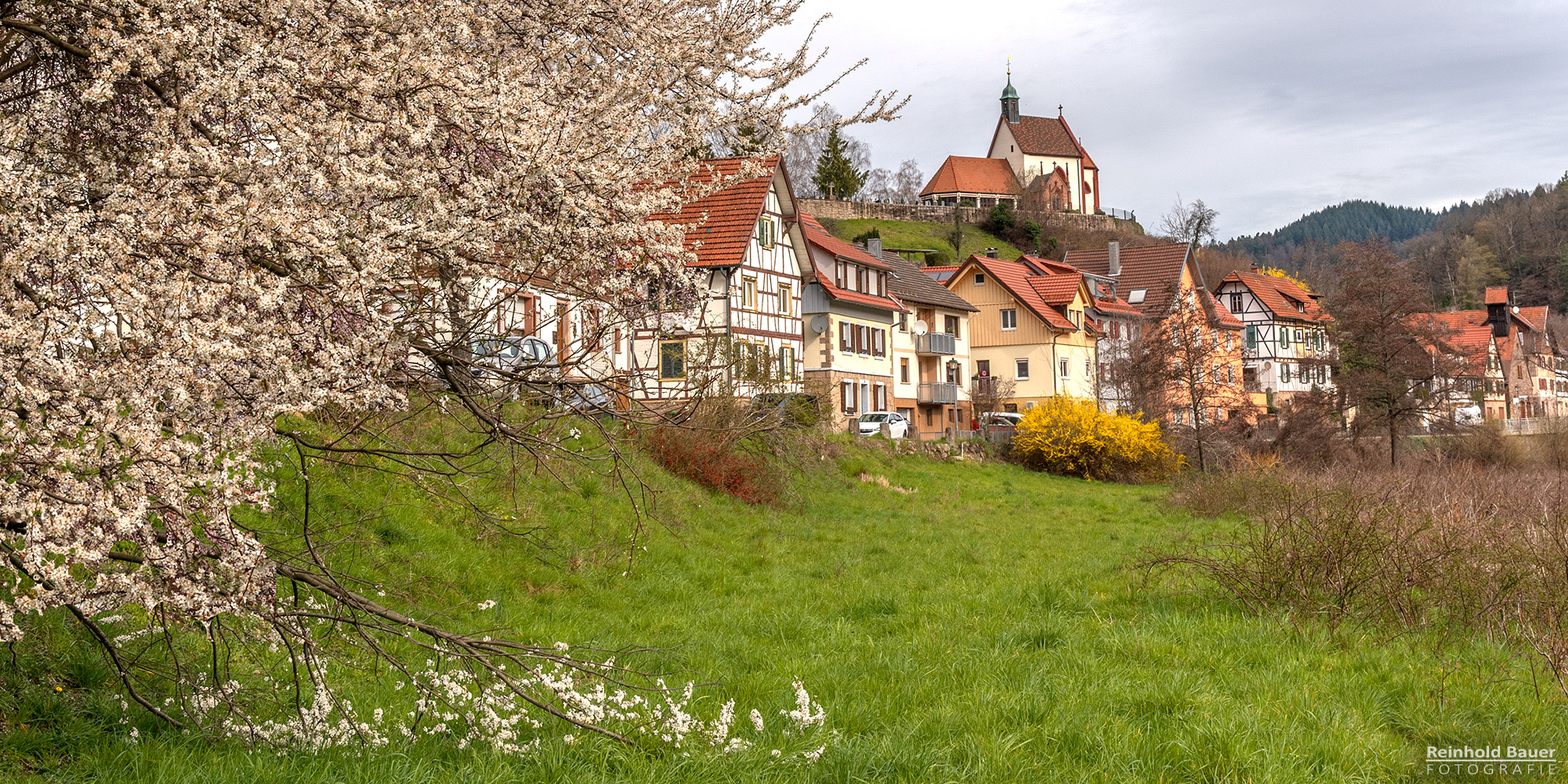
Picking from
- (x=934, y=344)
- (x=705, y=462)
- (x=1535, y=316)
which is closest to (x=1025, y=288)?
(x=934, y=344)

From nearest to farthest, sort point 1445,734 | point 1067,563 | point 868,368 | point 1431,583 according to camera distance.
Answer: point 1445,734 → point 1431,583 → point 1067,563 → point 868,368

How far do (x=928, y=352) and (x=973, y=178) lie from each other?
A: 6721cm

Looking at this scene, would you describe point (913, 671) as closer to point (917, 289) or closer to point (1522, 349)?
point (917, 289)

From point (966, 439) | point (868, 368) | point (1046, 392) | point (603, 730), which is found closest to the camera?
point (603, 730)

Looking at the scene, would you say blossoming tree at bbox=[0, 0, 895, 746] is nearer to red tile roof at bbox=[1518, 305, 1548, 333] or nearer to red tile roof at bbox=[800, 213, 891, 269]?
red tile roof at bbox=[800, 213, 891, 269]

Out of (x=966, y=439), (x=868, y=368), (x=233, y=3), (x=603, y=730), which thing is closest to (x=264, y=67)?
(x=233, y=3)

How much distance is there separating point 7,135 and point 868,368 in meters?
43.1

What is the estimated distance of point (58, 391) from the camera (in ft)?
10.7

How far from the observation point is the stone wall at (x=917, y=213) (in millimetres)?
98375

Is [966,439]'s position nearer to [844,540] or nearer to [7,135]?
[844,540]

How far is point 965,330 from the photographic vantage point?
56656mm

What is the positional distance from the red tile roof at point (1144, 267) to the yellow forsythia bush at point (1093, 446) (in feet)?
76.2

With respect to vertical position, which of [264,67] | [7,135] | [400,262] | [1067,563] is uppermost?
[264,67]

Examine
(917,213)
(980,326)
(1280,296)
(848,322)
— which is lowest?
(848,322)
